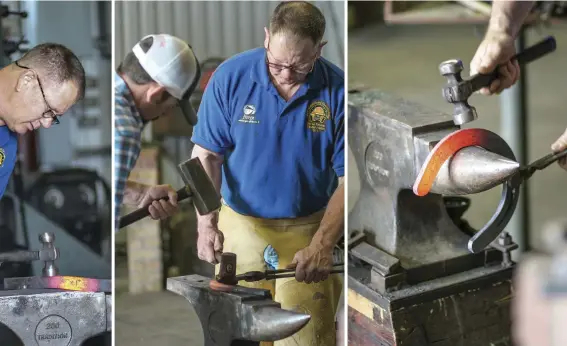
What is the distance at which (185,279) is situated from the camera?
186 cm

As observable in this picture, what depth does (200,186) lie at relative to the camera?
1849 mm

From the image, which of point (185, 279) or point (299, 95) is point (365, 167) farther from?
point (185, 279)

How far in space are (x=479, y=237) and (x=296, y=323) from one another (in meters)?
0.47

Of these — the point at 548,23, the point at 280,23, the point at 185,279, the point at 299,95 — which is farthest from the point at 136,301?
the point at 548,23

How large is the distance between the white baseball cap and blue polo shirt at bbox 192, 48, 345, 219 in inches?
1.5

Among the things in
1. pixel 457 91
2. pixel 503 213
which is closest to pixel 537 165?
pixel 503 213

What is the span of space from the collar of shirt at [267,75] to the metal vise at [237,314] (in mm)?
493

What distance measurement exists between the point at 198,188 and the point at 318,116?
0.34 m

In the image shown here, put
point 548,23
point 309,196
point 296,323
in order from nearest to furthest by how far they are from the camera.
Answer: point 296,323
point 309,196
point 548,23

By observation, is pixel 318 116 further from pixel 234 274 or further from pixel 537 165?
pixel 537 165

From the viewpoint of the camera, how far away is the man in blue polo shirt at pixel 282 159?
1.84 metres

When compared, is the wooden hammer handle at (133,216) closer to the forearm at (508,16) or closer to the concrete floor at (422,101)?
the concrete floor at (422,101)

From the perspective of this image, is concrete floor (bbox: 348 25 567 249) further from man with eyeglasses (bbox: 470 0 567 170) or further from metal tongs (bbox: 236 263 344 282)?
metal tongs (bbox: 236 263 344 282)

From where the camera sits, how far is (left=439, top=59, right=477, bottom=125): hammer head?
177cm
